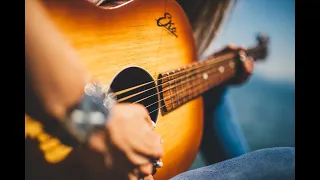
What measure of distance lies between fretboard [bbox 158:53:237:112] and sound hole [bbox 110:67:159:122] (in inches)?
1.2

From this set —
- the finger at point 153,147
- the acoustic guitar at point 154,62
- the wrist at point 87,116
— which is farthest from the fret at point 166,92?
the wrist at point 87,116

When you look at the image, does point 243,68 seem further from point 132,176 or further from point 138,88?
point 132,176

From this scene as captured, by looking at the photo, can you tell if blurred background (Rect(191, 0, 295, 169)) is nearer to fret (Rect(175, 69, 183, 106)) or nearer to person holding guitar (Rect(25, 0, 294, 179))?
fret (Rect(175, 69, 183, 106))

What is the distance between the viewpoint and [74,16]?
1113 mm

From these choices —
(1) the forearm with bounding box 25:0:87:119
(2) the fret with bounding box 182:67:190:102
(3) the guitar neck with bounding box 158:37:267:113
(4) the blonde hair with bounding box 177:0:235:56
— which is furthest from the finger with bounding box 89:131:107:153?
(4) the blonde hair with bounding box 177:0:235:56

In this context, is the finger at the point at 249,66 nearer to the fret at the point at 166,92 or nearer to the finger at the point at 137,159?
the fret at the point at 166,92

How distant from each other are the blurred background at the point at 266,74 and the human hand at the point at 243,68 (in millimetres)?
15

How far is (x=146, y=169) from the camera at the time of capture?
1.23 m

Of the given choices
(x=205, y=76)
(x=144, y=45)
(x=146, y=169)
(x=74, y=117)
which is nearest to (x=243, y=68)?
(x=205, y=76)

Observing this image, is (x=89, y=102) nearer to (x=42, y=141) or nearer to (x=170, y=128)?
(x=42, y=141)

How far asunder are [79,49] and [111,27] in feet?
0.39

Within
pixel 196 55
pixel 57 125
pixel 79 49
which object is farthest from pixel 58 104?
pixel 196 55

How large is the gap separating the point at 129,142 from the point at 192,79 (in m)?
0.32

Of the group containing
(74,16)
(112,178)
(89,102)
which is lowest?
(112,178)
